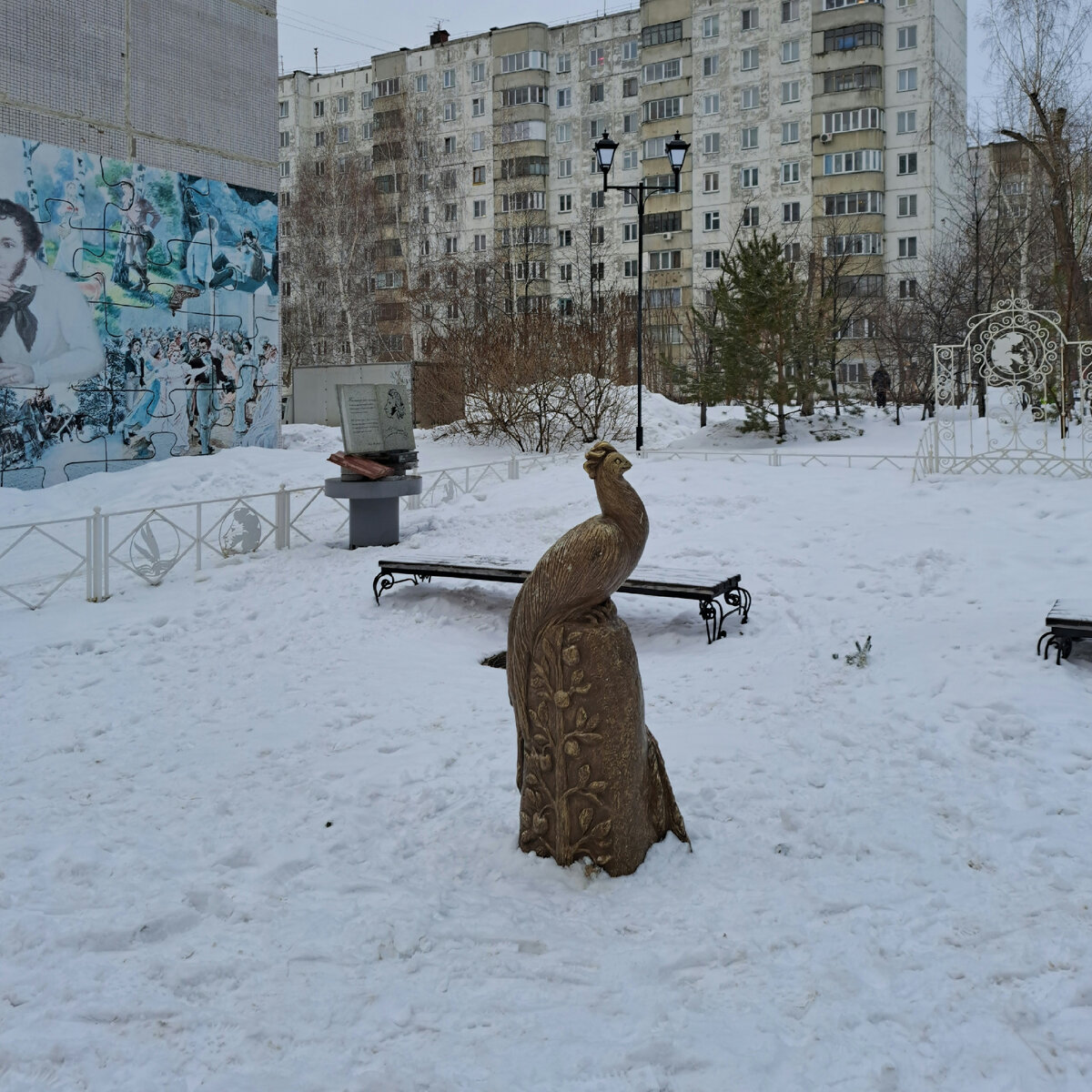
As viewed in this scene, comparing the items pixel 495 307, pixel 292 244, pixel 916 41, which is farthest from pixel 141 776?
pixel 916 41

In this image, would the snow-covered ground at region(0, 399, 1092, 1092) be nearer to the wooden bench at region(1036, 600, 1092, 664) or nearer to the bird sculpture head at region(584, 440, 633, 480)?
the wooden bench at region(1036, 600, 1092, 664)

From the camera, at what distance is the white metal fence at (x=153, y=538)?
1001 cm

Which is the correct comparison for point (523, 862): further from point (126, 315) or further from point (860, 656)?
point (126, 315)

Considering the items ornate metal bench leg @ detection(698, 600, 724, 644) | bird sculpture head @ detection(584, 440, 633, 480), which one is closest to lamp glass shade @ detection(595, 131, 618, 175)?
ornate metal bench leg @ detection(698, 600, 724, 644)

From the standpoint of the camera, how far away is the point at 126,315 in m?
17.0

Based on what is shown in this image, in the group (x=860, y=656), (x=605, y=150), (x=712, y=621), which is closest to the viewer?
(x=860, y=656)

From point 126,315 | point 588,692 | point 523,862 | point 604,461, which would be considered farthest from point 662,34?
point 523,862

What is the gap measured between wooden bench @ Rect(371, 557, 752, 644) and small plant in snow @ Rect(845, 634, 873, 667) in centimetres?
122

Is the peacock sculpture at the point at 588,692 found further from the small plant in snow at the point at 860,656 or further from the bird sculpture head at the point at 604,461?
the small plant in snow at the point at 860,656

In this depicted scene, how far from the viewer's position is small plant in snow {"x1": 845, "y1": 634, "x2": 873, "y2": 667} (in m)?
7.30

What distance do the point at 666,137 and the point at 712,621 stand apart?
41824mm

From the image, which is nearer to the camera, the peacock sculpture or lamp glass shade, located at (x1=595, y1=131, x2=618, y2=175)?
the peacock sculpture

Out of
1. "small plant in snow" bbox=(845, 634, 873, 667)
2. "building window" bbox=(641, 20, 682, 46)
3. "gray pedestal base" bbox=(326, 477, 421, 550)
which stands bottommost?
"small plant in snow" bbox=(845, 634, 873, 667)

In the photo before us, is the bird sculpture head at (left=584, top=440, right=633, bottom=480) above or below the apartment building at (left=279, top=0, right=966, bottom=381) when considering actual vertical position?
below
